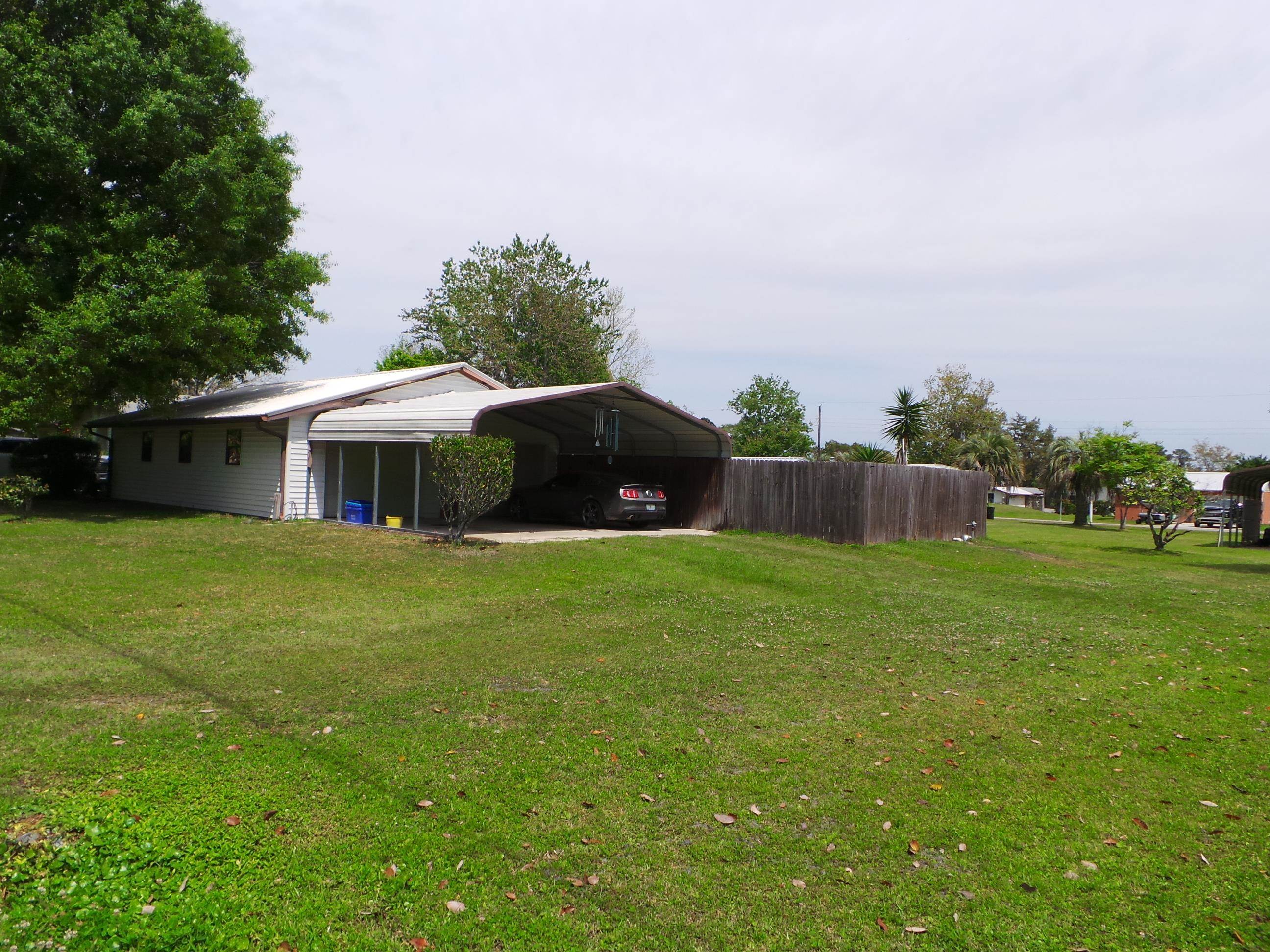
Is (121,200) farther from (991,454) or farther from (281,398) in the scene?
(991,454)

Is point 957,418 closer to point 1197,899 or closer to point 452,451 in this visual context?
point 452,451

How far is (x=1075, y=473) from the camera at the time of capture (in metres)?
43.9

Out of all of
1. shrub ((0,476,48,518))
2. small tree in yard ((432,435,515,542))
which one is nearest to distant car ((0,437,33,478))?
shrub ((0,476,48,518))

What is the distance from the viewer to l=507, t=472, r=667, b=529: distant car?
19078mm

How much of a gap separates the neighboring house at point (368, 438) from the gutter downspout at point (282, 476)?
32 mm

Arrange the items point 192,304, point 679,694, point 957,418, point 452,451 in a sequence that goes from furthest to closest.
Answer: point 957,418 → point 192,304 → point 452,451 → point 679,694

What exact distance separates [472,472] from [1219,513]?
148ft

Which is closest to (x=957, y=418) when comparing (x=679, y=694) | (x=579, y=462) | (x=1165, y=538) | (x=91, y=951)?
(x=1165, y=538)

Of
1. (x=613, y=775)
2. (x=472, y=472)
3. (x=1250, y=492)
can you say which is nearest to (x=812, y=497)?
(x=472, y=472)

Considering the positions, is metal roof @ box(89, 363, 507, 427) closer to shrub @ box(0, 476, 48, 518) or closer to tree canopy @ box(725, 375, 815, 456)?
shrub @ box(0, 476, 48, 518)

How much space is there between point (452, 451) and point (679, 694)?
928 centimetres

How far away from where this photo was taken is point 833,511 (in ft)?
60.5

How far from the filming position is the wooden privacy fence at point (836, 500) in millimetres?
18234

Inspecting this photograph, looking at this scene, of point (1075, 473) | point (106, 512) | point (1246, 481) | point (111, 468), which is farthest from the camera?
point (1075, 473)
